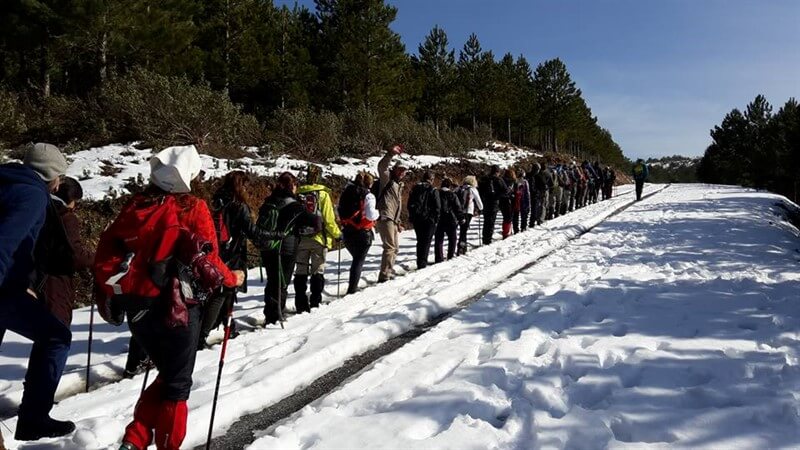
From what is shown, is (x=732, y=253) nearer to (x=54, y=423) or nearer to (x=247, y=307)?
(x=247, y=307)

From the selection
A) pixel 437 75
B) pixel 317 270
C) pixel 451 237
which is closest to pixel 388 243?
pixel 317 270

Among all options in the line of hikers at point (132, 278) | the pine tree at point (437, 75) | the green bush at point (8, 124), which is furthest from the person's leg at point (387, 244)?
the pine tree at point (437, 75)

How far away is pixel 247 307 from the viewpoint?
7.14 m

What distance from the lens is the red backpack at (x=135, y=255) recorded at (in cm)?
270

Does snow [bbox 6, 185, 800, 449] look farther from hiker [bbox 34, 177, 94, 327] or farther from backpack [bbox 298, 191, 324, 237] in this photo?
backpack [bbox 298, 191, 324, 237]

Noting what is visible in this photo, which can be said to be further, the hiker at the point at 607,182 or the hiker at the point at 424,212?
the hiker at the point at 607,182

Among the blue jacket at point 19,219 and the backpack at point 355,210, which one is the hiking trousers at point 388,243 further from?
the blue jacket at point 19,219

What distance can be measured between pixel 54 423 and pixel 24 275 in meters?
1.10

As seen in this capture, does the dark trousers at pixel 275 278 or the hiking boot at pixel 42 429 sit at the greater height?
the dark trousers at pixel 275 278

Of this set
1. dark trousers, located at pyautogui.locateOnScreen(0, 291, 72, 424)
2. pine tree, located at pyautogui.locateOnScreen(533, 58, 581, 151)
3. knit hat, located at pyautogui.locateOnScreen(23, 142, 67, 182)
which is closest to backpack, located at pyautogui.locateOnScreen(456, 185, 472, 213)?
knit hat, located at pyautogui.locateOnScreen(23, 142, 67, 182)

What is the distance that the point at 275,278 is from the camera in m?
6.34

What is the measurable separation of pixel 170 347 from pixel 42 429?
1.47m

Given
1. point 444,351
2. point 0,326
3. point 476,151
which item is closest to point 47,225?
point 0,326

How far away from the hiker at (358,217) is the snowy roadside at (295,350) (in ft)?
2.49
